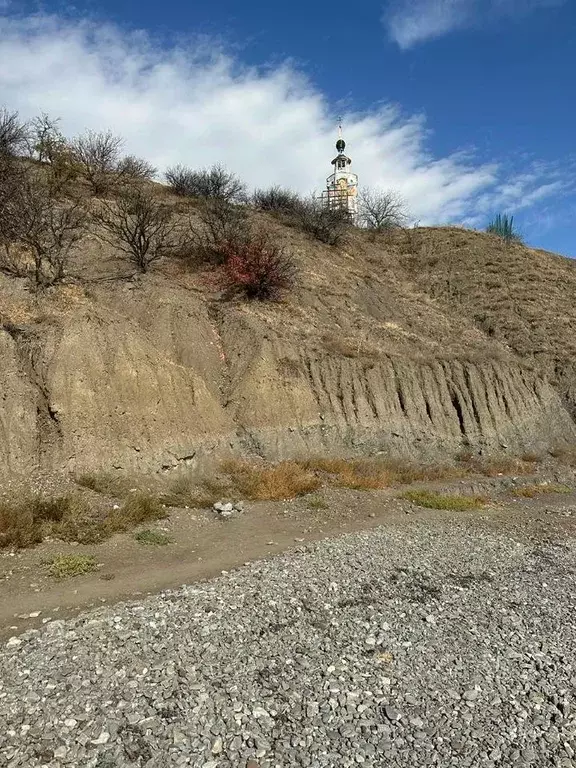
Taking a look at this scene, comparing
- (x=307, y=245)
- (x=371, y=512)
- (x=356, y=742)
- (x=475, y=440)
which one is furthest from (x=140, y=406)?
(x=307, y=245)

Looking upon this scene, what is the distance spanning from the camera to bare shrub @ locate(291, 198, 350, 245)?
34.6m

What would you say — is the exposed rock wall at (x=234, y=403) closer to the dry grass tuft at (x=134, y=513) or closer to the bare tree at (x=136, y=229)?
the dry grass tuft at (x=134, y=513)

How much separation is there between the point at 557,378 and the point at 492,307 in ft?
21.8

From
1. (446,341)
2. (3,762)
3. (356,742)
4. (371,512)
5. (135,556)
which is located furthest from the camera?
(446,341)

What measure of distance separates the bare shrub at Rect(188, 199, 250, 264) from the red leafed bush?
349mm

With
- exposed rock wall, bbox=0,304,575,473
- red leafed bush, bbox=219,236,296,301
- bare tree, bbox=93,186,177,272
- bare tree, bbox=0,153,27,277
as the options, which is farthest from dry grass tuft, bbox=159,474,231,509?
bare tree, bbox=93,186,177,272

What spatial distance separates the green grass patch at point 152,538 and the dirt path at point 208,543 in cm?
14

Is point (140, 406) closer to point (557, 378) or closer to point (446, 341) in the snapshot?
point (446, 341)

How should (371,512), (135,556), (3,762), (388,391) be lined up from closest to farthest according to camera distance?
1. (3,762)
2. (135,556)
3. (371,512)
4. (388,391)

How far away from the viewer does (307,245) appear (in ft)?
107

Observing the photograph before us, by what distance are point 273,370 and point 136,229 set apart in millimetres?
9030

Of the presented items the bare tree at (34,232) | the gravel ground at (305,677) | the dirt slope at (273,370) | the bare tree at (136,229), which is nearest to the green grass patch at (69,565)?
the gravel ground at (305,677)

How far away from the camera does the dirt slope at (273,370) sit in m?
14.6

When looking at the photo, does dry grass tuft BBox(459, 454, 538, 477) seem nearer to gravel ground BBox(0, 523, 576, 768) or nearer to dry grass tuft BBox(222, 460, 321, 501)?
dry grass tuft BBox(222, 460, 321, 501)
